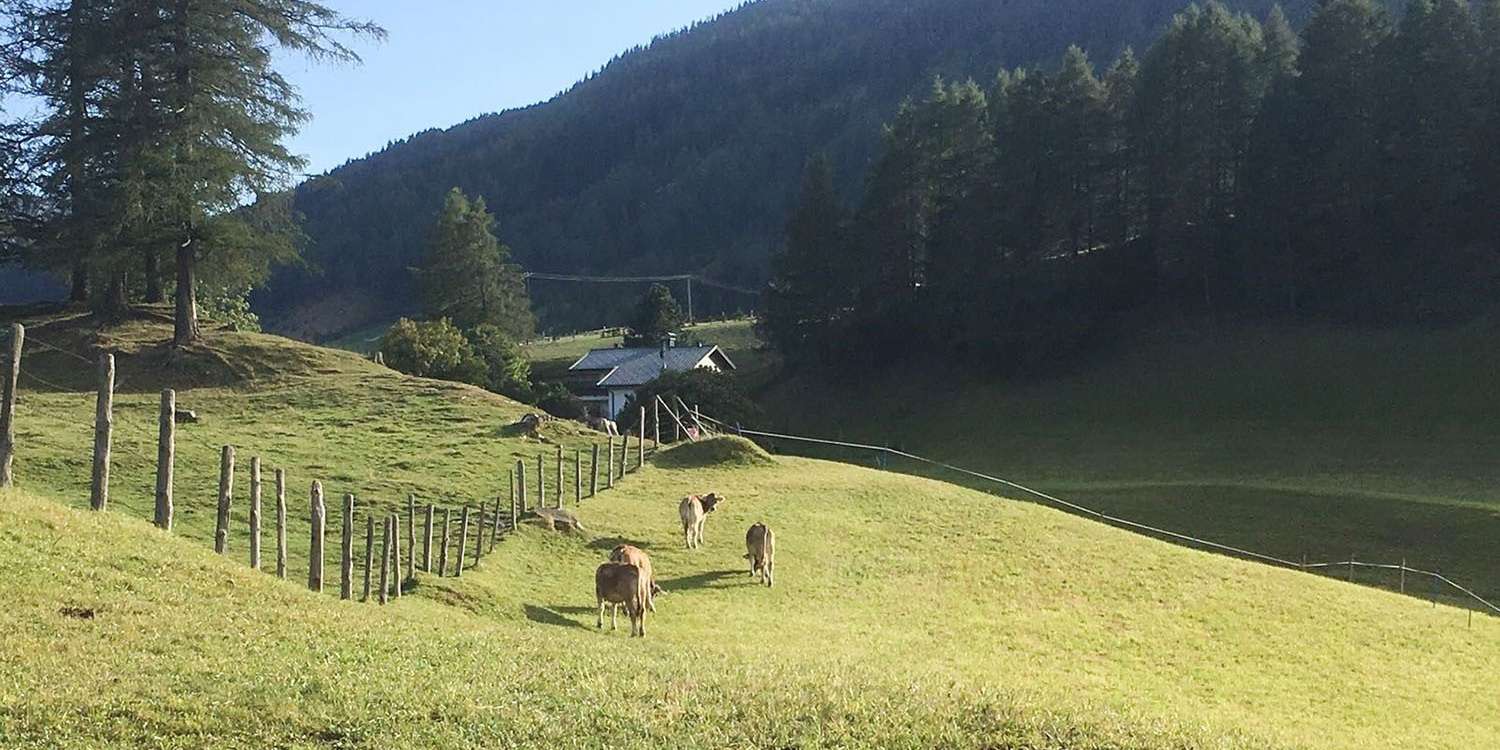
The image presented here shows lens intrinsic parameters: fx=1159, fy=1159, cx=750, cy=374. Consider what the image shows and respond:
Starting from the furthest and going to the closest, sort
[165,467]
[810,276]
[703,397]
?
[810,276] → [703,397] → [165,467]

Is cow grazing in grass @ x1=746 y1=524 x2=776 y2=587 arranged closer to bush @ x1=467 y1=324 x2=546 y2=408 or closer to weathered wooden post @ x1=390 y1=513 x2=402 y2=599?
weathered wooden post @ x1=390 y1=513 x2=402 y2=599

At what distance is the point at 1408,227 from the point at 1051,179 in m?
18.8

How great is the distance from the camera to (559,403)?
64.2 metres

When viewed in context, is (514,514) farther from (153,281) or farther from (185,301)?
(153,281)

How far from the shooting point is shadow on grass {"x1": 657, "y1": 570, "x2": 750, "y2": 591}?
2275 centimetres

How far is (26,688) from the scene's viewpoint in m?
9.34

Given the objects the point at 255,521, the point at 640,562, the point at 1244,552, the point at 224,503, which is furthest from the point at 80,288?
the point at 1244,552

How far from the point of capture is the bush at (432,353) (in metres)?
55.9

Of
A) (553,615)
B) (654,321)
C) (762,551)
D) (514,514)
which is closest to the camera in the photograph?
(553,615)

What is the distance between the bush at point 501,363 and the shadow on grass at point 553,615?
41.9 metres

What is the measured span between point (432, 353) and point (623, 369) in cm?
2060

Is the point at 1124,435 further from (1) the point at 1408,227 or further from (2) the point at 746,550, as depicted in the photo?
(2) the point at 746,550

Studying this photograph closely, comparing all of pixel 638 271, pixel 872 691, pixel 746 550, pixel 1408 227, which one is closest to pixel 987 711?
pixel 872 691

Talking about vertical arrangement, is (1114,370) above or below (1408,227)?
below
